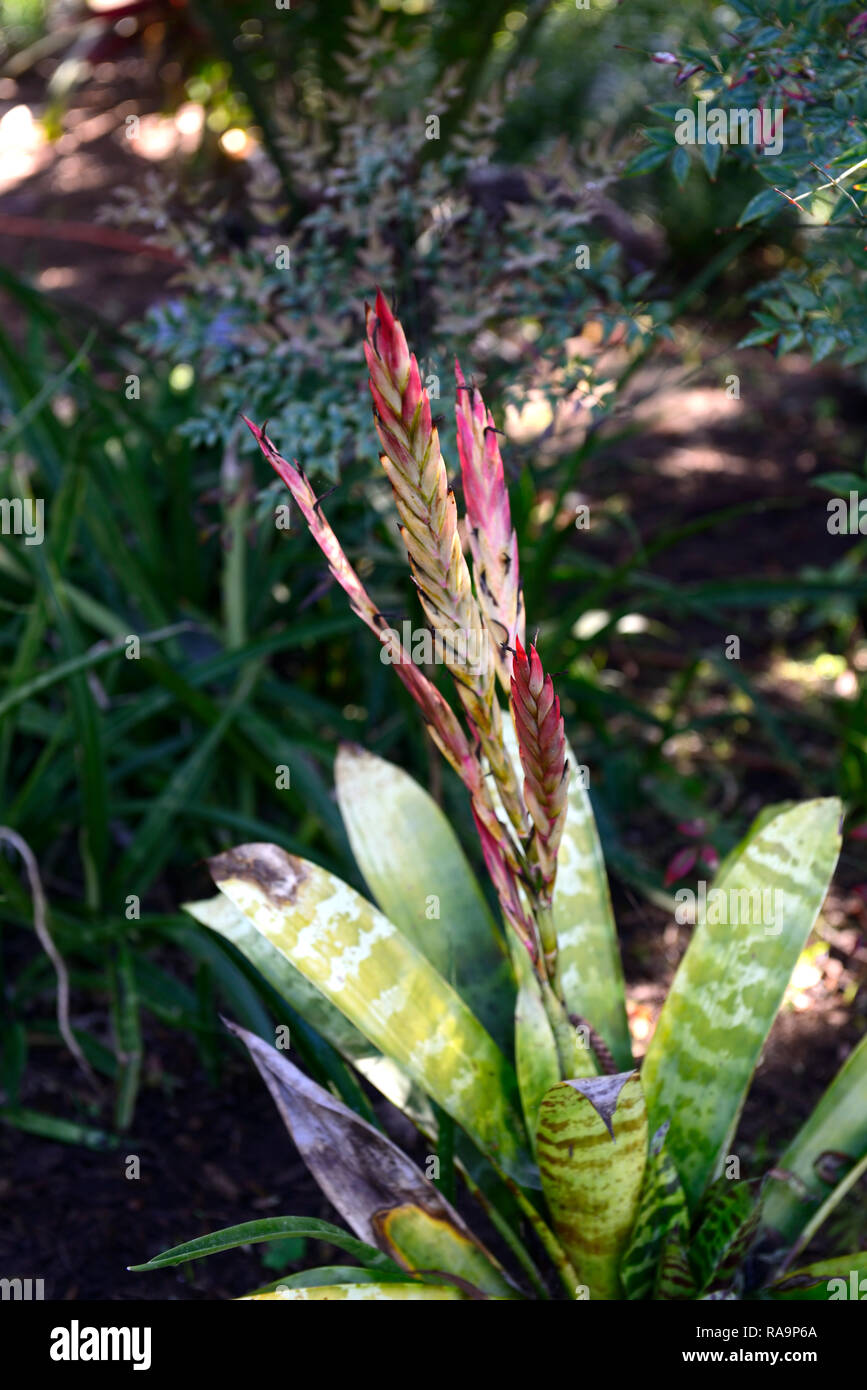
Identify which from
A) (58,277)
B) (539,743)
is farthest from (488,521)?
(58,277)

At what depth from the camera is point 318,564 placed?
7.54 feet

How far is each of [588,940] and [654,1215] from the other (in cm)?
28

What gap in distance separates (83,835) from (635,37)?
11.7 feet

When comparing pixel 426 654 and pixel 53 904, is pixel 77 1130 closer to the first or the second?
pixel 53 904

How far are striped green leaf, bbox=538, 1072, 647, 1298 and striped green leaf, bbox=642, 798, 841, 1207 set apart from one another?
0.41 feet

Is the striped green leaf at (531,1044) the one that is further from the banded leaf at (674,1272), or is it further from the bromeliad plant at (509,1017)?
the banded leaf at (674,1272)

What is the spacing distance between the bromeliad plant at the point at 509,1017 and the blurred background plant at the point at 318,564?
15 cm

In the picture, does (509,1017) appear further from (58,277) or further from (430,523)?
(58,277)

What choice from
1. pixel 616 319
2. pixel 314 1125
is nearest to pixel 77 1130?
pixel 314 1125

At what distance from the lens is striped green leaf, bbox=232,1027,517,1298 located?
1.08 m

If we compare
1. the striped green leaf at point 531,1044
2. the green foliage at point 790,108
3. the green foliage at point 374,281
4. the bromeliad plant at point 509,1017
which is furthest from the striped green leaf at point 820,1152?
the green foliage at point 374,281

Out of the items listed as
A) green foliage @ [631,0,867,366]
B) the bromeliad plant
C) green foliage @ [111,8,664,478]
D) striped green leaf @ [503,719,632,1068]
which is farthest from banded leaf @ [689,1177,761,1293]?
green foliage @ [111,8,664,478]

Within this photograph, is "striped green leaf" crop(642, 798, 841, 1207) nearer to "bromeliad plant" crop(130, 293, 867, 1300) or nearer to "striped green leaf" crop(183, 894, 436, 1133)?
"bromeliad plant" crop(130, 293, 867, 1300)

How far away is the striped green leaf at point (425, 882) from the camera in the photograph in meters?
1.32
